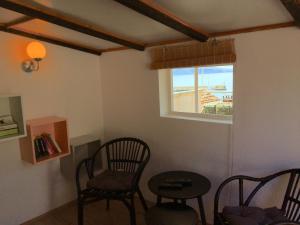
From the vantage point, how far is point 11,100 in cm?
246

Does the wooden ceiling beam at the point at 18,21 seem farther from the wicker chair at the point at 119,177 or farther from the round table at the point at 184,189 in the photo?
the round table at the point at 184,189

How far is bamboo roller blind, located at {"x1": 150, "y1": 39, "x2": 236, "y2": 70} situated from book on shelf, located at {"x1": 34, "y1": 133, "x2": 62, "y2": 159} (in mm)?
1269

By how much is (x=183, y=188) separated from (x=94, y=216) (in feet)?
3.91

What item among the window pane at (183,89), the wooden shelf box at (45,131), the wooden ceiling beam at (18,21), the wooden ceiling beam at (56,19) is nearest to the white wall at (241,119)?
the window pane at (183,89)

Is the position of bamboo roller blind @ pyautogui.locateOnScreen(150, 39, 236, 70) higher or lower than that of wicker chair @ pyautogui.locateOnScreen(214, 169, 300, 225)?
higher

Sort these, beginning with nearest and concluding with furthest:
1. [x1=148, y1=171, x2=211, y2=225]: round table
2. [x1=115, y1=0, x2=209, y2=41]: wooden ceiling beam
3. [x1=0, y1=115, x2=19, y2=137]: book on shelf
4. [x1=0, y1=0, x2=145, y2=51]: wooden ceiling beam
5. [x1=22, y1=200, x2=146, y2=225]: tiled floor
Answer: [x1=115, y1=0, x2=209, y2=41]: wooden ceiling beam
[x1=0, y1=0, x2=145, y2=51]: wooden ceiling beam
[x1=148, y1=171, x2=211, y2=225]: round table
[x1=0, y1=115, x2=19, y2=137]: book on shelf
[x1=22, y1=200, x2=146, y2=225]: tiled floor

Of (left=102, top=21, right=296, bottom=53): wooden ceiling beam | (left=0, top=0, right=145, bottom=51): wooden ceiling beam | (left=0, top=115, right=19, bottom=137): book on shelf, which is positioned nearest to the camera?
(left=0, top=0, right=145, bottom=51): wooden ceiling beam

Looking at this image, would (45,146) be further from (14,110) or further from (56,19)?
(56,19)

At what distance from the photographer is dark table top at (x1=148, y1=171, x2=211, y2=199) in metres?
2.03

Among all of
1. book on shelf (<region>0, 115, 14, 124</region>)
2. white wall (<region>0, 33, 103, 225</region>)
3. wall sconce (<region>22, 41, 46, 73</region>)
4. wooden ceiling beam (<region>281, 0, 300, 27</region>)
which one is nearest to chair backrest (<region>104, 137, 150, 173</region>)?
white wall (<region>0, 33, 103, 225</region>)

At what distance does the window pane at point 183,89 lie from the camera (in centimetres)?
271

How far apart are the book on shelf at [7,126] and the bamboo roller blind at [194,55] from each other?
1411 mm

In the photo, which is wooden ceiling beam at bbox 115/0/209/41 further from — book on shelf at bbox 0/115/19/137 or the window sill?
book on shelf at bbox 0/115/19/137

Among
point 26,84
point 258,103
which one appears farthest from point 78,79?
point 258,103
